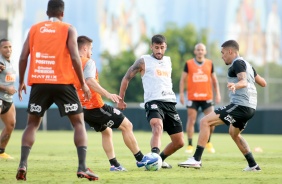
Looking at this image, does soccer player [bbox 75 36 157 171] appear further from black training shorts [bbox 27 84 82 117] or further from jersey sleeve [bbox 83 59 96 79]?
black training shorts [bbox 27 84 82 117]

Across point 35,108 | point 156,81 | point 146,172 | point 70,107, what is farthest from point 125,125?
point 35,108

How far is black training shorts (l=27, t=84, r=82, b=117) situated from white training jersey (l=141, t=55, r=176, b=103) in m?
2.93

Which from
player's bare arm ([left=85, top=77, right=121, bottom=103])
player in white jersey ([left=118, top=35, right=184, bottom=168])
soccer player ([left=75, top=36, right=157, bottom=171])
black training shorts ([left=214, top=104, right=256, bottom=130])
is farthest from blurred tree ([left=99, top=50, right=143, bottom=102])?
player's bare arm ([left=85, top=77, right=121, bottom=103])

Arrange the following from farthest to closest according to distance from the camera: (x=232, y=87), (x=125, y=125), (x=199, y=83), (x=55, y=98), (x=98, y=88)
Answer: (x=199, y=83) → (x=125, y=125) → (x=232, y=87) → (x=98, y=88) → (x=55, y=98)

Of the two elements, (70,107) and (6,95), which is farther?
(6,95)

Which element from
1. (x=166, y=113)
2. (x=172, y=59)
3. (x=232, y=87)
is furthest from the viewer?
(x=172, y=59)

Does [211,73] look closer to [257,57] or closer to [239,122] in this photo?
[239,122]

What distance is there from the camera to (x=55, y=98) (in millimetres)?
11531

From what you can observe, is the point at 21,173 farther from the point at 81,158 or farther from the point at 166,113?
the point at 166,113

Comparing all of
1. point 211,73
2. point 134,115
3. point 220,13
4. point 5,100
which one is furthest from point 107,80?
Answer: point 5,100

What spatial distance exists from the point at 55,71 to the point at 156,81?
3155 mm

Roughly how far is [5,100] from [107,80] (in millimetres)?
54808

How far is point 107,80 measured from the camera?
7188 centimetres

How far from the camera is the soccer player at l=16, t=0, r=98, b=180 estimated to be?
11469 mm
